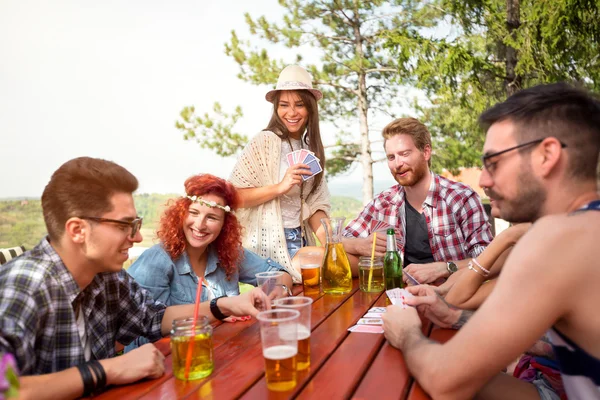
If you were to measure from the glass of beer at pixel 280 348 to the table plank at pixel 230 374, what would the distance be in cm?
9

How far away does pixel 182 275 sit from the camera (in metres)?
2.31

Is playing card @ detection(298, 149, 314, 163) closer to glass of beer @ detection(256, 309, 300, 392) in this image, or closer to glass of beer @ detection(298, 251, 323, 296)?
glass of beer @ detection(298, 251, 323, 296)

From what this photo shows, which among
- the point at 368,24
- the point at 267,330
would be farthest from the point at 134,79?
the point at 267,330

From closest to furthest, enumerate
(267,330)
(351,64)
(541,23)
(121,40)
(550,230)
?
(550,230) < (267,330) < (541,23) < (351,64) < (121,40)

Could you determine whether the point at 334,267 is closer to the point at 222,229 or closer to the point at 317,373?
the point at 222,229

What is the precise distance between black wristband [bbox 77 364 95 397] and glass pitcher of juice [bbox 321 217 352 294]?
1196 mm

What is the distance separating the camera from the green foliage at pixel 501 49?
6.51 metres

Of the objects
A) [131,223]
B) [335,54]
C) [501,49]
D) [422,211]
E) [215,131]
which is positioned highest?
[335,54]

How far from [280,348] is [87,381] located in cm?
49

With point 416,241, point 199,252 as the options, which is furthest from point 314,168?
point 199,252

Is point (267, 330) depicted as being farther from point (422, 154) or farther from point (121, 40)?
point (121, 40)

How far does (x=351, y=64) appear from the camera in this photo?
10727 millimetres

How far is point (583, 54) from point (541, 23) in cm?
75

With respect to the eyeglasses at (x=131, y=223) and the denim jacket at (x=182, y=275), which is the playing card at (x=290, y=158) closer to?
the denim jacket at (x=182, y=275)
